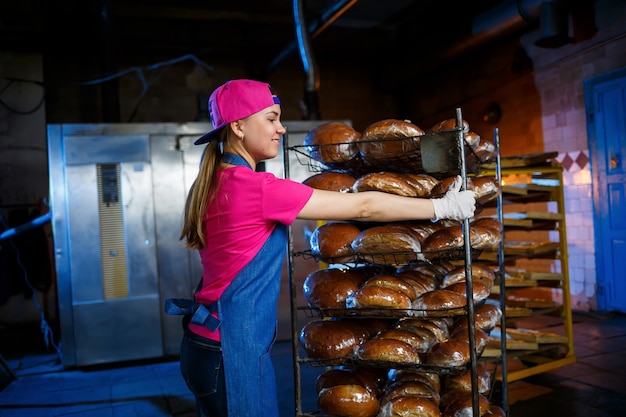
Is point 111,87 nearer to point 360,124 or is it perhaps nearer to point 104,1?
point 104,1

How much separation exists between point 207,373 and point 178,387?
9.20ft

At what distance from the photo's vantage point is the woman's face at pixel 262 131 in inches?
69.8

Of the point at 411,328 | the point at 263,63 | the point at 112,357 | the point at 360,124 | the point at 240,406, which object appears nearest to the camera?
the point at 240,406

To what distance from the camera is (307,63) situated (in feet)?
20.3

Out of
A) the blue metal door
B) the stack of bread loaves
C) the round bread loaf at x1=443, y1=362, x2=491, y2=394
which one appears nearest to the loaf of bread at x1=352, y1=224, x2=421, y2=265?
the stack of bread loaves

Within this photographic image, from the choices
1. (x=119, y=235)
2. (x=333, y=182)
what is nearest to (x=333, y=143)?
(x=333, y=182)

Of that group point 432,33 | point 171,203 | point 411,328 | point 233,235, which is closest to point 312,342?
point 411,328

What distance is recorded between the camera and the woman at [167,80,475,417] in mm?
1652

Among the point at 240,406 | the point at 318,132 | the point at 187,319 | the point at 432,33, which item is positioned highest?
the point at 432,33

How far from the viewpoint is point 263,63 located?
8625 millimetres

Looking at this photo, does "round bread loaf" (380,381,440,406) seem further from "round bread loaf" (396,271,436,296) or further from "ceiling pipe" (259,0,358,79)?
"ceiling pipe" (259,0,358,79)

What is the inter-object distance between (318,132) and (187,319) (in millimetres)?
990

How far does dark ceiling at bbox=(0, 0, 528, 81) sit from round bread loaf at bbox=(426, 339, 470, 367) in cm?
486

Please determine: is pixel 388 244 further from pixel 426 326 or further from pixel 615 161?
pixel 615 161
